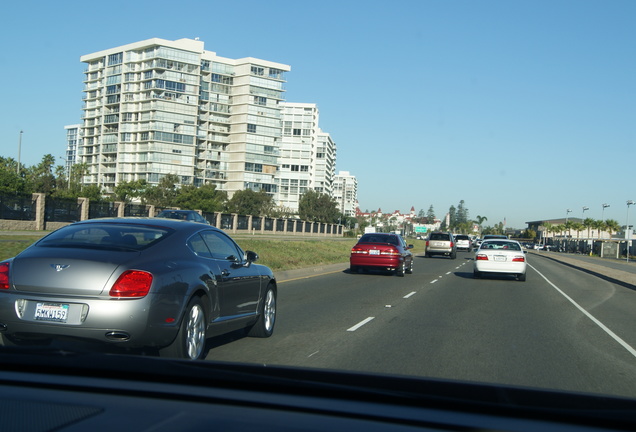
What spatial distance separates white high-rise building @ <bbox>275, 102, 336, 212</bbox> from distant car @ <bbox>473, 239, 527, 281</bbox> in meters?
125

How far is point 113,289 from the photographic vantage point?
616 cm

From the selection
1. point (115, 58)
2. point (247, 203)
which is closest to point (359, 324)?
point (247, 203)

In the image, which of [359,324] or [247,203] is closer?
[359,324]

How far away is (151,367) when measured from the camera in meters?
3.23

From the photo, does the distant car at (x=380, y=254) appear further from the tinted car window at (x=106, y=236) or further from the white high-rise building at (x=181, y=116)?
the white high-rise building at (x=181, y=116)

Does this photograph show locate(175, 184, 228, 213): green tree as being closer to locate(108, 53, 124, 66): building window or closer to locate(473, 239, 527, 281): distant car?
locate(108, 53, 124, 66): building window

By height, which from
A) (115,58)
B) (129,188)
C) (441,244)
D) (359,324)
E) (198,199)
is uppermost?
Answer: (115,58)

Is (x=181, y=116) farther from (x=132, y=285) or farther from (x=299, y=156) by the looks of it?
(x=132, y=285)

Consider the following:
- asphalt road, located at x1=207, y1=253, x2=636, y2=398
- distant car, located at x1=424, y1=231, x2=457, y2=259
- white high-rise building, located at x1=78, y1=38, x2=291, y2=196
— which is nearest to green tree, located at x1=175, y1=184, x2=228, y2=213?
white high-rise building, located at x1=78, y1=38, x2=291, y2=196

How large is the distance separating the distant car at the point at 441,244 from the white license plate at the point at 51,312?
42.6 meters

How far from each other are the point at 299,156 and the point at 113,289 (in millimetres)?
152090

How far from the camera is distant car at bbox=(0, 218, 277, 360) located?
6105mm

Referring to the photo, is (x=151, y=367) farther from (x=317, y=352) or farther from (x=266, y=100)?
(x=266, y=100)

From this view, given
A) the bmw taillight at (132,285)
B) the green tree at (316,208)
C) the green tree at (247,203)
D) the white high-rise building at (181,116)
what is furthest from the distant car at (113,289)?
the green tree at (316,208)
